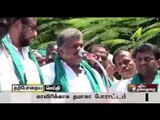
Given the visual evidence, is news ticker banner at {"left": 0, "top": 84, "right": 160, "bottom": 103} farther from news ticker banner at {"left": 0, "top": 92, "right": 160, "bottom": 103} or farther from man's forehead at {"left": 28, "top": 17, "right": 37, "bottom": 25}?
man's forehead at {"left": 28, "top": 17, "right": 37, "bottom": 25}

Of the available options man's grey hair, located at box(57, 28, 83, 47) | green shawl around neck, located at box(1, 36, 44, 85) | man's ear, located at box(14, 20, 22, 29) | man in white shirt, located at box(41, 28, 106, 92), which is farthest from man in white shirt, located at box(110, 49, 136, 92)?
man's ear, located at box(14, 20, 22, 29)

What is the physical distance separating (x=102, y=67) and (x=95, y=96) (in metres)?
0.30

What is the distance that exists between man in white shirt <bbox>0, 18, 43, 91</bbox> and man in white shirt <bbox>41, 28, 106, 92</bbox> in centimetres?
14

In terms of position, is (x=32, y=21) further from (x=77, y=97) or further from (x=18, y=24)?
(x=77, y=97)

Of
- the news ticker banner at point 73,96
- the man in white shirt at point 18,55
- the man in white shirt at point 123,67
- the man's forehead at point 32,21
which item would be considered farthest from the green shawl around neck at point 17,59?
the man in white shirt at point 123,67

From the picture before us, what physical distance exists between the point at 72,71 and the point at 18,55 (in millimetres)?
578

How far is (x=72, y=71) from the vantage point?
3.78 m

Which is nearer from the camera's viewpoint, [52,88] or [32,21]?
[52,88]

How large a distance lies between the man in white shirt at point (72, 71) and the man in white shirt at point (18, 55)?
14cm

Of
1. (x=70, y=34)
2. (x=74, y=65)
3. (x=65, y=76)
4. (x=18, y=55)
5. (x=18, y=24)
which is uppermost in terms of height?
(x=18, y=24)

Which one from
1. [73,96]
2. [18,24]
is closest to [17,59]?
[18,24]

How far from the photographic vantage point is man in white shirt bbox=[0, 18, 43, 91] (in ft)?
12.2

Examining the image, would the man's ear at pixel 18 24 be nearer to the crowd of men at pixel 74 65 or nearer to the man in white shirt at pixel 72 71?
the crowd of men at pixel 74 65
